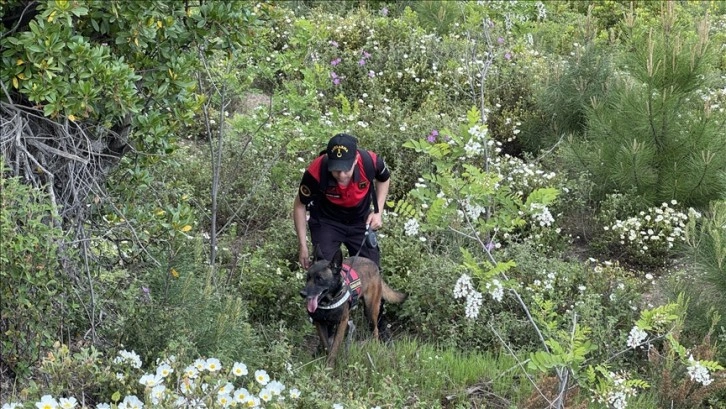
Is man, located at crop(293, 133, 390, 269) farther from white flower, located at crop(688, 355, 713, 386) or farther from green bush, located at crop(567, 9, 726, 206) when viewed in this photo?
green bush, located at crop(567, 9, 726, 206)

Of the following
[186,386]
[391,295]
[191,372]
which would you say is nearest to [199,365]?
[191,372]

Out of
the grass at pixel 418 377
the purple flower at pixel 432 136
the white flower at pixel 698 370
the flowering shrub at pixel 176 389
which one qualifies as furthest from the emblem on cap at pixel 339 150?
the purple flower at pixel 432 136

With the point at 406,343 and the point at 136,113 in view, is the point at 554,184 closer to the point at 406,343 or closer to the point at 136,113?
the point at 406,343

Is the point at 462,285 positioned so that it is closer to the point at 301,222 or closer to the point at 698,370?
the point at 698,370

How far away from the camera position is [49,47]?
13.7 feet

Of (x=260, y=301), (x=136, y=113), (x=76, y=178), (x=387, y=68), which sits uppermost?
(x=136, y=113)

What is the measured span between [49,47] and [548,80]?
20.9 ft

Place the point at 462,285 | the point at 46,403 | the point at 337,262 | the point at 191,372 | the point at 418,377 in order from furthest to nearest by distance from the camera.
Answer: the point at 337,262 < the point at 418,377 < the point at 462,285 < the point at 191,372 < the point at 46,403

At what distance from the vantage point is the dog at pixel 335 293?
5.73 meters

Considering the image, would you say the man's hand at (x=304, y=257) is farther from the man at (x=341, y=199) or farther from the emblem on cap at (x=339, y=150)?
the emblem on cap at (x=339, y=150)

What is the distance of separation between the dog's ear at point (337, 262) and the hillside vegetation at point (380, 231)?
61 cm

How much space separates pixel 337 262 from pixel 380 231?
1.86 meters

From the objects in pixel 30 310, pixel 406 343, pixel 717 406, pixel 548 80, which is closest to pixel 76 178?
pixel 30 310

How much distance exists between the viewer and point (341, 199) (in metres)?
6.27
